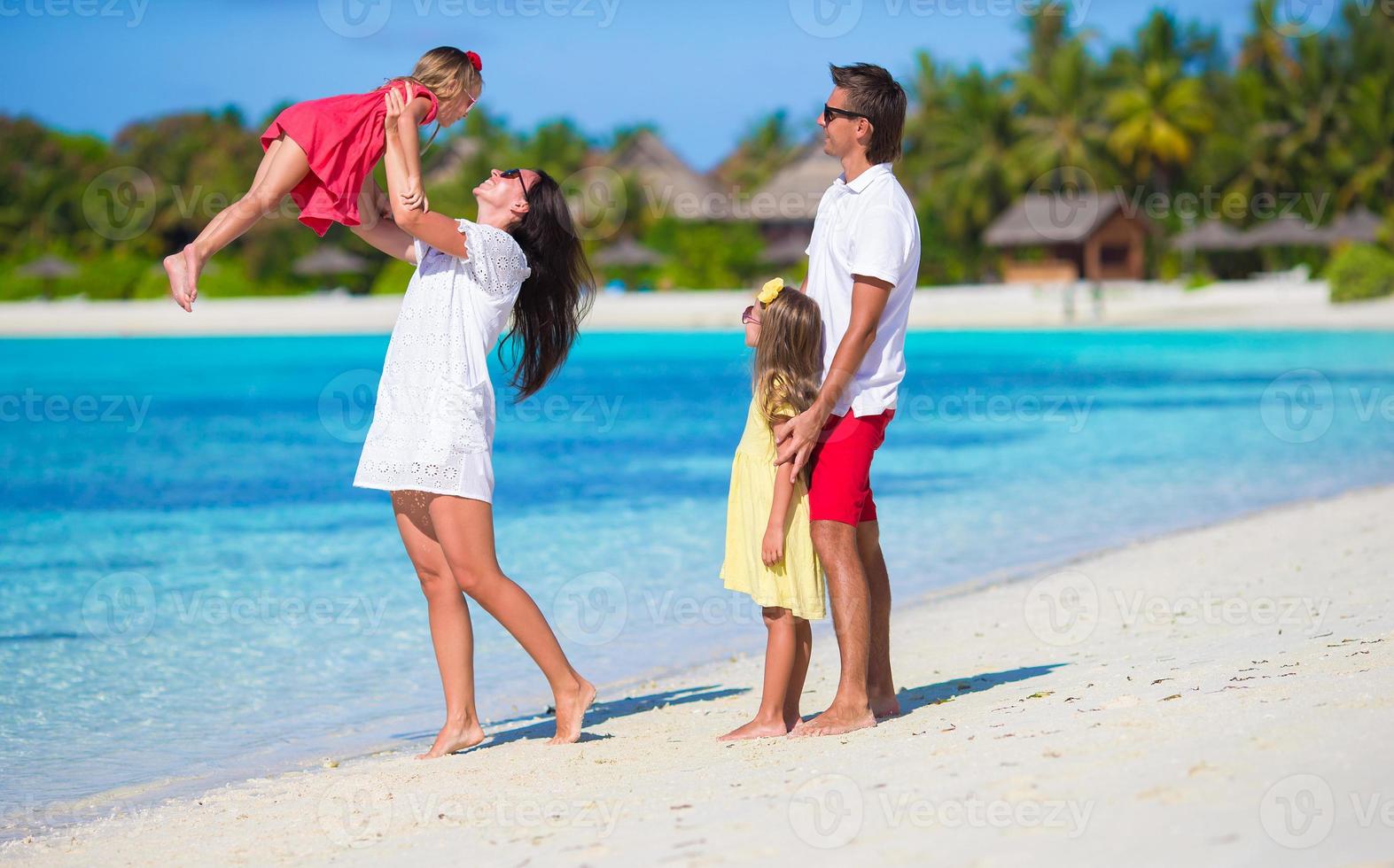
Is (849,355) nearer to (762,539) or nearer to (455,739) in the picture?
(762,539)

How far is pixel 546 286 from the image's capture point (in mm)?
4191

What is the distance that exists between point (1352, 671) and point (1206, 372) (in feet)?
79.4

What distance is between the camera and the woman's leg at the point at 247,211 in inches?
134

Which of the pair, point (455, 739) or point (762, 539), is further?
→ point (455, 739)

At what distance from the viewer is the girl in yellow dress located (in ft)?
12.9

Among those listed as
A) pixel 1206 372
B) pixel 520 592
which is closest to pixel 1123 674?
pixel 520 592

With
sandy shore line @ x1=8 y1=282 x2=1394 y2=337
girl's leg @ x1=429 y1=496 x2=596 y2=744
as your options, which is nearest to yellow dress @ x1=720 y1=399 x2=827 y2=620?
girl's leg @ x1=429 y1=496 x2=596 y2=744

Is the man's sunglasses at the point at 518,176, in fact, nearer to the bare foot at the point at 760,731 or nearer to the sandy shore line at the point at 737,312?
the bare foot at the point at 760,731

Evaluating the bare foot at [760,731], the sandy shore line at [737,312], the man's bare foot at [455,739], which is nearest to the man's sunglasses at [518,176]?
the man's bare foot at [455,739]

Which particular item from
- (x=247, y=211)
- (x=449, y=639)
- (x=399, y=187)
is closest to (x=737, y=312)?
(x=449, y=639)

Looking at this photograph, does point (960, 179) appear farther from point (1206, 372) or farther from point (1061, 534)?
point (1061, 534)

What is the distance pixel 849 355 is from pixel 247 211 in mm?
1571

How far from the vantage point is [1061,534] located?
9.60 m

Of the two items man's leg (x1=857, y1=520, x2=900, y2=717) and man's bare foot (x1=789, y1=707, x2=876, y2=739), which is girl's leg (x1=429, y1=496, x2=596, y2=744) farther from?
man's leg (x1=857, y1=520, x2=900, y2=717)
